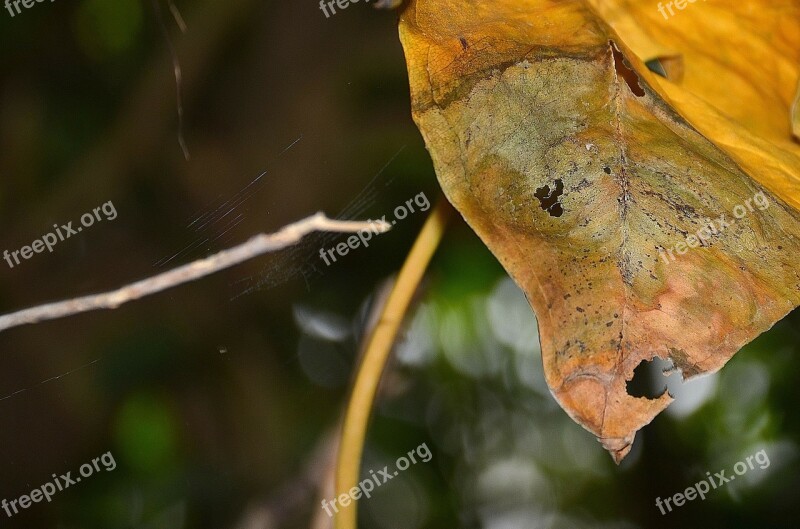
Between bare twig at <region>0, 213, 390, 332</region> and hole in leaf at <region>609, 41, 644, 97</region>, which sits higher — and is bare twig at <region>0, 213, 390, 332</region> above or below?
above

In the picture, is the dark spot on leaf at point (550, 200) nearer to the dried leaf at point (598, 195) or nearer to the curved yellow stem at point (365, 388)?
the dried leaf at point (598, 195)

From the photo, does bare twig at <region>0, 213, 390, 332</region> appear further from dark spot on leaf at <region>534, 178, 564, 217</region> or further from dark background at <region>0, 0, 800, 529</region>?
dark background at <region>0, 0, 800, 529</region>

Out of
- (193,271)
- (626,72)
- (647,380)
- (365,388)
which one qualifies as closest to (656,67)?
(626,72)

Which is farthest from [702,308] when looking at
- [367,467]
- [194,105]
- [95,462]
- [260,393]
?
[367,467]

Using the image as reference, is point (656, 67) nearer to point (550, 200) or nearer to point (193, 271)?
point (550, 200)

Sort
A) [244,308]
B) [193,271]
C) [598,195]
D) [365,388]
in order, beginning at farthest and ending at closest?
1. [244,308]
2. [365,388]
3. [598,195]
4. [193,271]

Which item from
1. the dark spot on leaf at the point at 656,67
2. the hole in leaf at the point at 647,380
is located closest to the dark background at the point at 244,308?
the hole in leaf at the point at 647,380

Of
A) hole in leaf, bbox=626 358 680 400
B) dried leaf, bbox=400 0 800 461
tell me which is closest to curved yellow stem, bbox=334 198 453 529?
dried leaf, bbox=400 0 800 461
